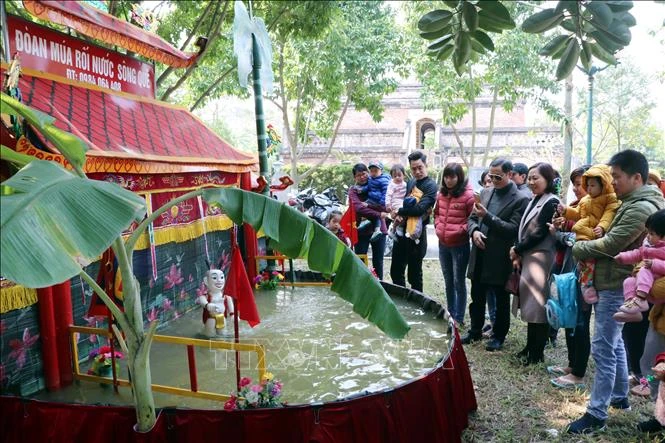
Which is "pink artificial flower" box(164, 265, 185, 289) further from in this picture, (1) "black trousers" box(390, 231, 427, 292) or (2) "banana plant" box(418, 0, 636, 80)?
(2) "banana plant" box(418, 0, 636, 80)

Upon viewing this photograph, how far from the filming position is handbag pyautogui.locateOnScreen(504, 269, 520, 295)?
4637 millimetres

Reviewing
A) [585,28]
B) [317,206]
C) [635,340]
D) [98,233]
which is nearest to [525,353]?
[635,340]

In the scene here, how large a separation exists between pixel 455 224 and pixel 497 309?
1.02 meters

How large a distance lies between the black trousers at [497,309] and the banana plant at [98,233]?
90.8 inches

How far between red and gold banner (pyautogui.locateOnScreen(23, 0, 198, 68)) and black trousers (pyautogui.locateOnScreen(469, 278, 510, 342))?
441 centimetres

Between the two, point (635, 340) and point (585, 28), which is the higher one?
point (585, 28)

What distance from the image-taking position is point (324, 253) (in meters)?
2.88

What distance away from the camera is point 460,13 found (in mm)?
2051

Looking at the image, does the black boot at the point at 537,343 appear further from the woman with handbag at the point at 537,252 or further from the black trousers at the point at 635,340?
the black trousers at the point at 635,340

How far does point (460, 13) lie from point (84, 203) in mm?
1771

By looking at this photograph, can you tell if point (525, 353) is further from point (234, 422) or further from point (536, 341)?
point (234, 422)

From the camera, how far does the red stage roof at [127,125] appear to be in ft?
13.6

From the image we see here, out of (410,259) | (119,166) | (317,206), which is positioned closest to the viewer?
(119,166)

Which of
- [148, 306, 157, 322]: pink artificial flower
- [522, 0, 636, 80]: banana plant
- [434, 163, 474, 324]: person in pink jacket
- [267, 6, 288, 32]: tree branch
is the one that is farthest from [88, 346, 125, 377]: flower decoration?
[267, 6, 288, 32]: tree branch
